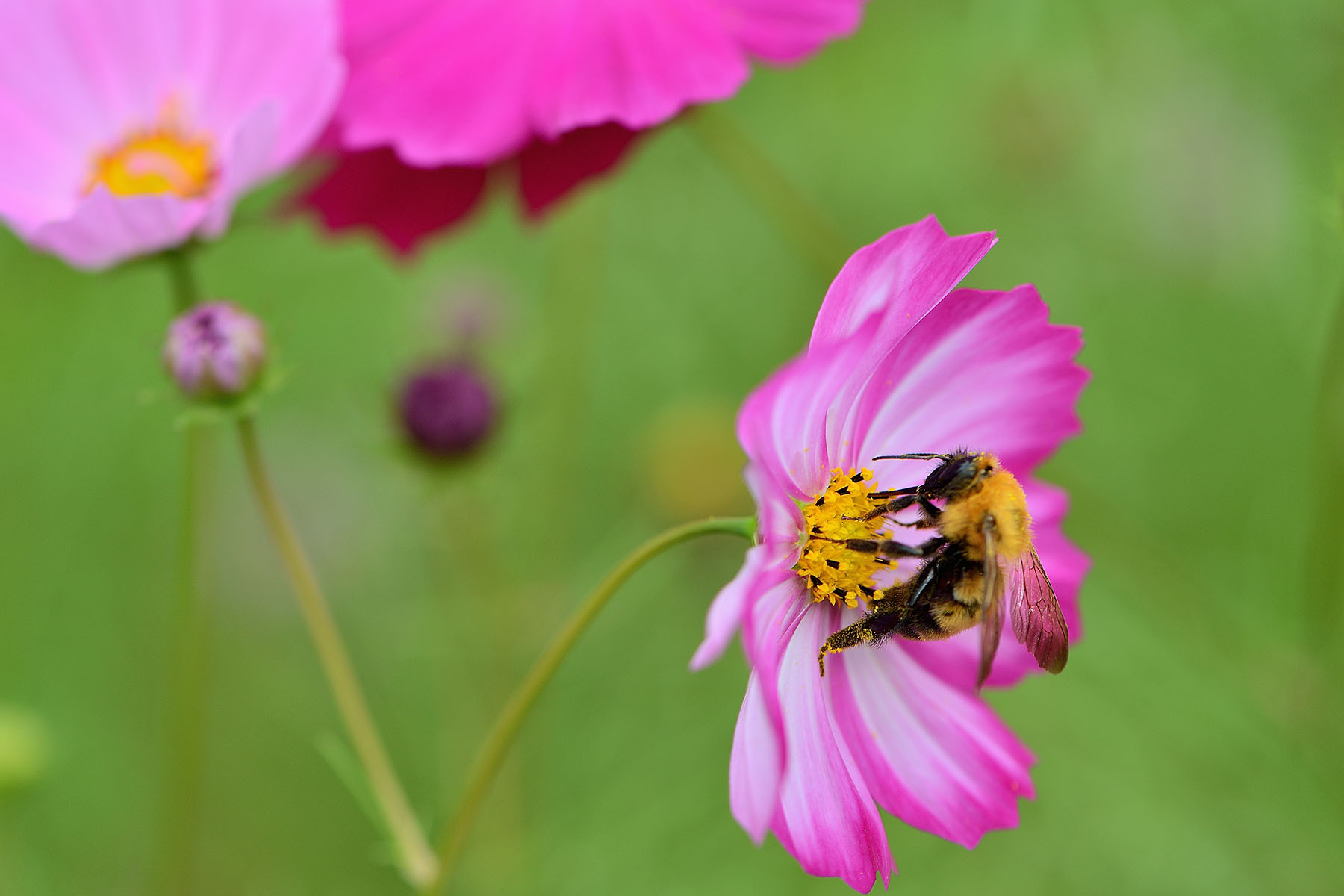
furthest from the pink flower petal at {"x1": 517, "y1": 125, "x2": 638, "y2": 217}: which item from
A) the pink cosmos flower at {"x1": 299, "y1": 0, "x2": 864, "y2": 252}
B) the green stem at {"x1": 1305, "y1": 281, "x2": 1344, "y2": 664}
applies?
the green stem at {"x1": 1305, "y1": 281, "x2": 1344, "y2": 664}

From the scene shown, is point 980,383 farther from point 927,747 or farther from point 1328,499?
point 1328,499

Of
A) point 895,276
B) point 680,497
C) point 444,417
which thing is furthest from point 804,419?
point 680,497

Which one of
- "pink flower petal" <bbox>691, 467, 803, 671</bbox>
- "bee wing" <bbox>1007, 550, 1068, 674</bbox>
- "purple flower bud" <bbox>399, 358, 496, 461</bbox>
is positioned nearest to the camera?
"pink flower petal" <bbox>691, 467, 803, 671</bbox>

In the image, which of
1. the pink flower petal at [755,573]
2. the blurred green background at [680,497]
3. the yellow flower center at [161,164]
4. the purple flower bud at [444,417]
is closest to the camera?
the pink flower petal at [755,573]

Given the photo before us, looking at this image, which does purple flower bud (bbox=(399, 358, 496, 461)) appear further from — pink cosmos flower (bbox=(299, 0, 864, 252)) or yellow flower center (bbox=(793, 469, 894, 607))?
yellow flower center (bbox=(793, 469, 894, 607))

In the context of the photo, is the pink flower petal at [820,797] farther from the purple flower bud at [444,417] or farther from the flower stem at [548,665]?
the purple flower bud at [444,417]

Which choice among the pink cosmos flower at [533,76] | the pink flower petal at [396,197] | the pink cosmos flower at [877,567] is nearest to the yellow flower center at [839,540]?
the pink cosmos flower at [877,567]

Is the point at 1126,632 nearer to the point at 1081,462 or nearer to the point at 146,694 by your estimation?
the point at 1081,462

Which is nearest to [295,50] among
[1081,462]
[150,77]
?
[150,77]
